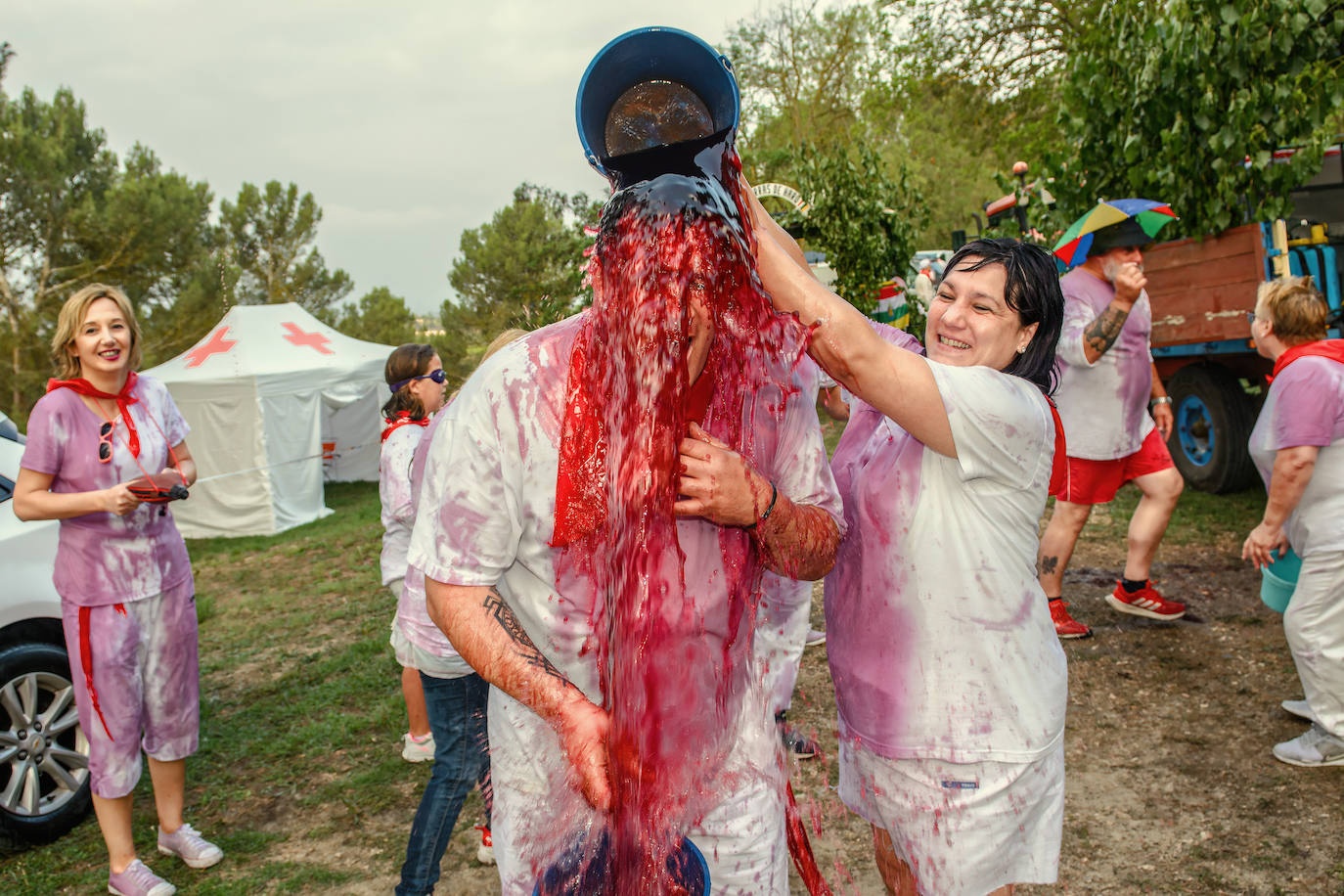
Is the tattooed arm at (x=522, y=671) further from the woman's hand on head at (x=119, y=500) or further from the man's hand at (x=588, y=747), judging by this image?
the woman's hand on head at (x=119, y=500)

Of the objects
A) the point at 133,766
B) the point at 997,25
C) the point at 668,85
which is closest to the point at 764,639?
the point at 668,85

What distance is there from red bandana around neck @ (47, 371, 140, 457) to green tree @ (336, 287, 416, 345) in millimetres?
21288

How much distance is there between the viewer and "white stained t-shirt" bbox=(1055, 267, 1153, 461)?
5.32 meters


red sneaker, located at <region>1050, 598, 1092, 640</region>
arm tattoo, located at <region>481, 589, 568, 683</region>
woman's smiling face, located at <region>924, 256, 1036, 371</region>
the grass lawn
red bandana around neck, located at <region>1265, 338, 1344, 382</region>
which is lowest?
the grass lawn

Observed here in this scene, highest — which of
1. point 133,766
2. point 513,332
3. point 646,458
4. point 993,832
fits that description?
point 513,332

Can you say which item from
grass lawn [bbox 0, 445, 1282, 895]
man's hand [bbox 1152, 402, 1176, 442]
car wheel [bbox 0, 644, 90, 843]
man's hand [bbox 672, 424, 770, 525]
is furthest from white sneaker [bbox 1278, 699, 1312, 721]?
car wheel [bbox 0, 644, 90, 843]

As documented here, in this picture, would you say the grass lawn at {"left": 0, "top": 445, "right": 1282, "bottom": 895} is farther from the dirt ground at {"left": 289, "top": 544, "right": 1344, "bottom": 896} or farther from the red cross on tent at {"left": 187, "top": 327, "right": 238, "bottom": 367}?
the red cross on tent at {"left": 187, "top": 327, "right": 238, "bottom": 367}

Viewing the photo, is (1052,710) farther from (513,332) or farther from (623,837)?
(513,332)

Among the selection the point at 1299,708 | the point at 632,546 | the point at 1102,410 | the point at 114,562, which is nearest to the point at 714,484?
the point at 632,546

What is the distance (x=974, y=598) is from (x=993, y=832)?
0.52m

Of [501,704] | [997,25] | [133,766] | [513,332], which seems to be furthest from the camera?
[997,25]

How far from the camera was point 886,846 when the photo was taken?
2229 millimetres

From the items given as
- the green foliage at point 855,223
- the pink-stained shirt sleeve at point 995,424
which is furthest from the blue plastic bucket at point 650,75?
the green foliage at point 855,223

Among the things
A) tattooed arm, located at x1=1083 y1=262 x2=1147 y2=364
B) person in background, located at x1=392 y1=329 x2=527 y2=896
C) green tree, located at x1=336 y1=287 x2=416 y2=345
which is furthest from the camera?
green tree, located at x1=336 y1=287 x2=416 y2=345
